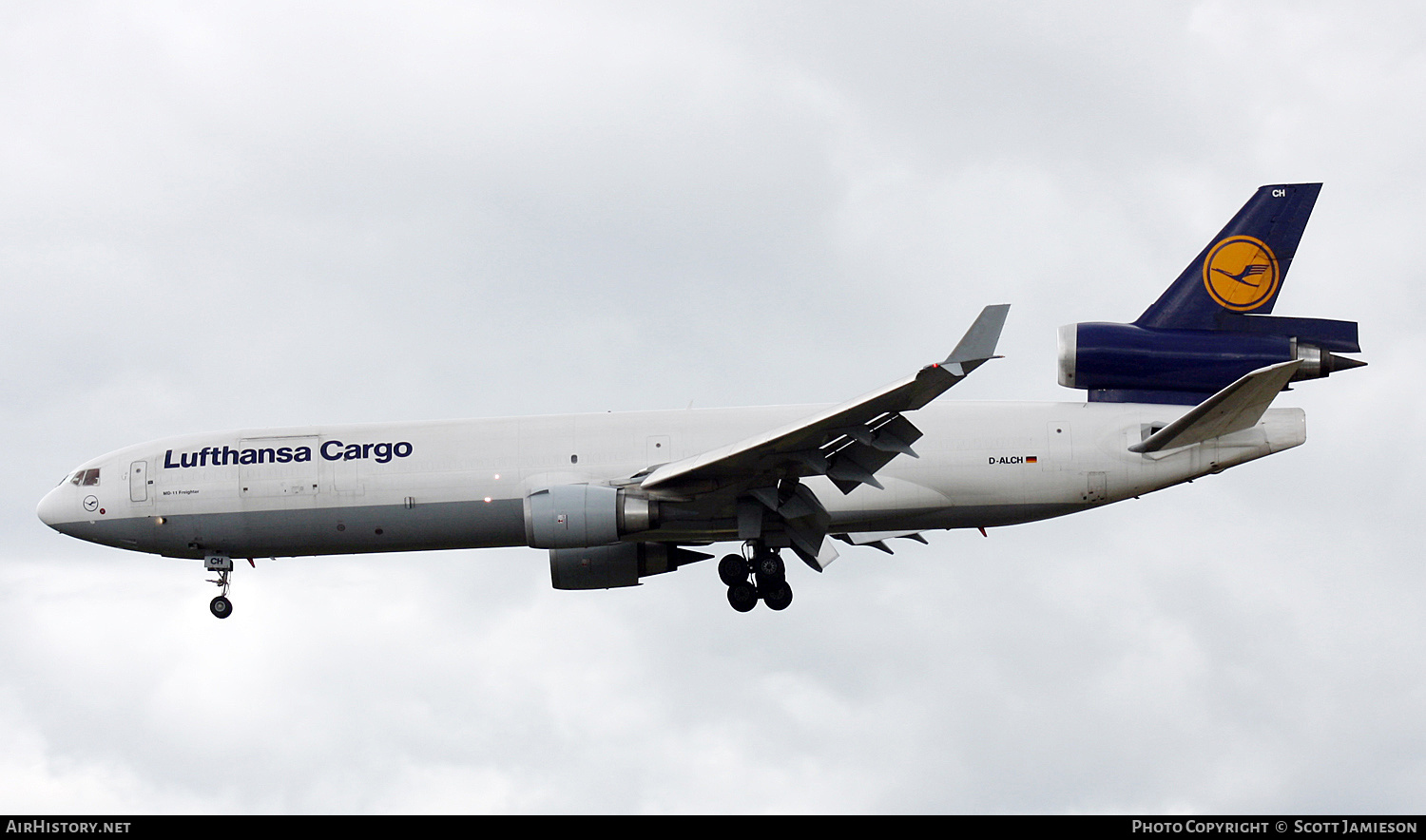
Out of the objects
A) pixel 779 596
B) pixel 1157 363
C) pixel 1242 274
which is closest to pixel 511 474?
pixel 779 596

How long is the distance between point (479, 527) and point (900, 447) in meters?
7.87

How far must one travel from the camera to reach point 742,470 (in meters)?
23.6

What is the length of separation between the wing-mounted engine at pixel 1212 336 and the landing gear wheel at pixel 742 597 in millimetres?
→ 6523

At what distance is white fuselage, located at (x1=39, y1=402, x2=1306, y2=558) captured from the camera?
25438mm

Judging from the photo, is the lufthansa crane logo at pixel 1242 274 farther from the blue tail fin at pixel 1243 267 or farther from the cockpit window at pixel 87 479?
the cockpit window at pixel 87 479

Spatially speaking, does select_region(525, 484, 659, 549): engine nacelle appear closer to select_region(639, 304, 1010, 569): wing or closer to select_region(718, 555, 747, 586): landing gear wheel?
select_region(639, 304, 1010, 569): wing

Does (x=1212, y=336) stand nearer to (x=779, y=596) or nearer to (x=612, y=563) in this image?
(x=779, y=596)

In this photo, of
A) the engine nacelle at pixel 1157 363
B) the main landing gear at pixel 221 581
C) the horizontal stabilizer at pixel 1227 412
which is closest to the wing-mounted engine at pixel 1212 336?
the engine nacelle at pixel 1157 363

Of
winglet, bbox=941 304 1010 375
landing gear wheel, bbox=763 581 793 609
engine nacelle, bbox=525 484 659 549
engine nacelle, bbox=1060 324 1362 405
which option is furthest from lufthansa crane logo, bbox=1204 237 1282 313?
engine nacelle, bbox=525 484 659 549

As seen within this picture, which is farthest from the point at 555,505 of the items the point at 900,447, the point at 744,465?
the point at 900,447

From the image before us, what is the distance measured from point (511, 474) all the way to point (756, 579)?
4623 millimetres

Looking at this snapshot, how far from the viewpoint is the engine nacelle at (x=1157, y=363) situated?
1017 inches

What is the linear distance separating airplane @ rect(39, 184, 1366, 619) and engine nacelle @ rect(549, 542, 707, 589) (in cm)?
4
